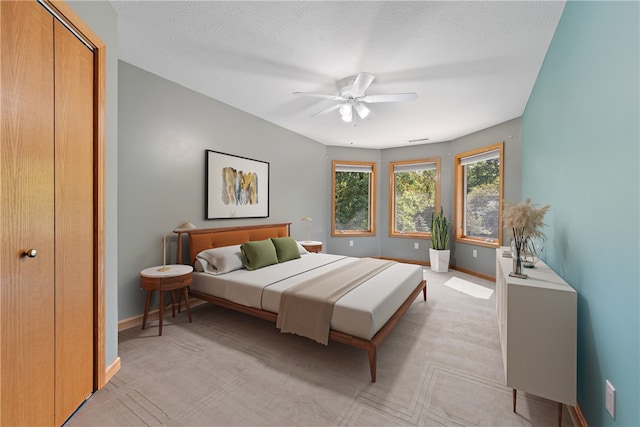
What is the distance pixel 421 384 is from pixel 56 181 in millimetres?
2623

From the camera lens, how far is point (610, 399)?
1.23 m

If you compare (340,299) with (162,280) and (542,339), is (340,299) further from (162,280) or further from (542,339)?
(162,280)

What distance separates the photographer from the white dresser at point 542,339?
152 centimetres

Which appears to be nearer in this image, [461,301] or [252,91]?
[252,91]

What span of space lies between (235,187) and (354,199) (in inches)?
127

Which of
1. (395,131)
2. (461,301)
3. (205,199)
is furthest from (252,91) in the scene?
Answer: (461,301)

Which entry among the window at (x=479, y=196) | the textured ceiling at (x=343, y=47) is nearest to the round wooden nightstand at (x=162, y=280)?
the textured ceiling at (x=343, y=47)

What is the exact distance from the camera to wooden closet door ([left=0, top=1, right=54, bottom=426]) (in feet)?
3.87

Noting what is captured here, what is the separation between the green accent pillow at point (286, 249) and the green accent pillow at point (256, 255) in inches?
8.5

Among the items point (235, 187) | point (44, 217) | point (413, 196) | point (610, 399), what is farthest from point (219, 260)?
point (413, 196)

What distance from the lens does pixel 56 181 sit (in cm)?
148

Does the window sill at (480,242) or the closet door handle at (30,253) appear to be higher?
the closet door handle at (30,253)

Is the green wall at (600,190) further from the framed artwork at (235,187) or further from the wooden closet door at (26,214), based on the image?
the framed artwork at (235,187)

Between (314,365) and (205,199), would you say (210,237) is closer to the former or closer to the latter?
(205,199)
